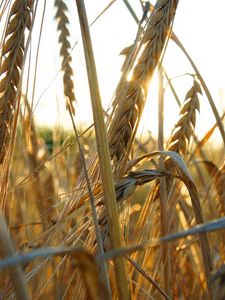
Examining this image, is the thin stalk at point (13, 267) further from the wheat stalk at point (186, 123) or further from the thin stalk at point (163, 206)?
the wheat stalk at point (186, 123)

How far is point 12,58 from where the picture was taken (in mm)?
741

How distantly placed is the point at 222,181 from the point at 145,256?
305 millimetres

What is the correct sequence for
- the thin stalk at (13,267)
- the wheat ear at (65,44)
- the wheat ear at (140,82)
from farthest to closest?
the wheat ear at (65,44), the wheat ear at (140,82), the thin stalk at (13,267)

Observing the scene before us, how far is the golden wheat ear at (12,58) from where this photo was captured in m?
0.73

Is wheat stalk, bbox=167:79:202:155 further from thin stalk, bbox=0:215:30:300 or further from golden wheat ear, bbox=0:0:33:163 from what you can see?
thin stalk, bbox=0:215:30:300

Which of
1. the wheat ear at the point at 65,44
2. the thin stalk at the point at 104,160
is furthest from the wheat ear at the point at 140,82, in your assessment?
the wheat ear at the point at 65,44

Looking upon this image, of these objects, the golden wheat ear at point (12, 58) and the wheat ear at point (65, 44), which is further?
the wheat ear at point (65, 44)

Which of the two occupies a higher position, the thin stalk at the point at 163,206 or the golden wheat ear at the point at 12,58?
the golden wheat ear at the point at 12,58

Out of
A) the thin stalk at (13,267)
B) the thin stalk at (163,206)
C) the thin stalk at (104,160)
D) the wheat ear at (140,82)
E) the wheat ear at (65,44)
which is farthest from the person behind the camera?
the wheat ear at (65,44)

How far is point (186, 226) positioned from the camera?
120 cm

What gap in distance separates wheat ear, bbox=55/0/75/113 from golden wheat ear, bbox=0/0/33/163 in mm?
342

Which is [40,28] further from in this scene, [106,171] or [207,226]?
[207,226]

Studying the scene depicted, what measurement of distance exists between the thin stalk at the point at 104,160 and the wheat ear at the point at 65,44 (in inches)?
18.7

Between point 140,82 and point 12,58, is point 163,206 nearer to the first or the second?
point 140,82
